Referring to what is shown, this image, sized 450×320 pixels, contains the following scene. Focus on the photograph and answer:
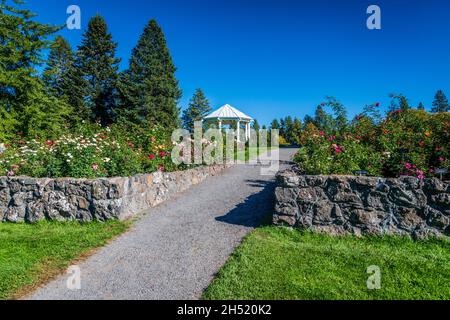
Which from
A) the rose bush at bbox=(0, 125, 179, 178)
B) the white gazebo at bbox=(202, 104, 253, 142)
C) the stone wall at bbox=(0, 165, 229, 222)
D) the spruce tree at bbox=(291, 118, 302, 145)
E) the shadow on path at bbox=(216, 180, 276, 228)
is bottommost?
the shadow on path at bbox=(216, 180, 276, 228)

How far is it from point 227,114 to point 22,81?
12.6m

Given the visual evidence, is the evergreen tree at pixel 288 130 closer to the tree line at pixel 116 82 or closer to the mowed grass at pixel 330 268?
the tree line at pixel 116 82

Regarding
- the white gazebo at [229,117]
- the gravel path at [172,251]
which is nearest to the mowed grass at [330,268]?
the gravel path at [172,251]

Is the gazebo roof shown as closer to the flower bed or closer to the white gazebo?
the white gazebo

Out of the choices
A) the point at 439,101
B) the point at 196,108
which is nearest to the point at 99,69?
the point at 196,108

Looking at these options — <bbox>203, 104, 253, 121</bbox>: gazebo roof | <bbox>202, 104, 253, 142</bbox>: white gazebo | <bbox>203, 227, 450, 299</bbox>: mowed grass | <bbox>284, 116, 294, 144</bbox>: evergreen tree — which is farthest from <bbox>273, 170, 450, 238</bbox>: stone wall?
<bbox>284, 116, 294, 144</bbox>: evergreen tree

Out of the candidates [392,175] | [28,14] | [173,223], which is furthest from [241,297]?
[28,14]

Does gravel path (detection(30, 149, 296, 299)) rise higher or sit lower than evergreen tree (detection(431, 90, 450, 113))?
lower

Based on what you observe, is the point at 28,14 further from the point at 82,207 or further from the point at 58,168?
the point at 82,207

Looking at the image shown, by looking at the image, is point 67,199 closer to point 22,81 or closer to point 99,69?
point 22,81

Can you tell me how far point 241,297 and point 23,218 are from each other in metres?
4.69

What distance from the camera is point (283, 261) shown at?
3660 mm

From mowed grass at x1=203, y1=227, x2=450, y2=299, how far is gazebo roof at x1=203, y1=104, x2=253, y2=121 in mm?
16853

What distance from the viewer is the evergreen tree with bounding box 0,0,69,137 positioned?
11961 millimetres
